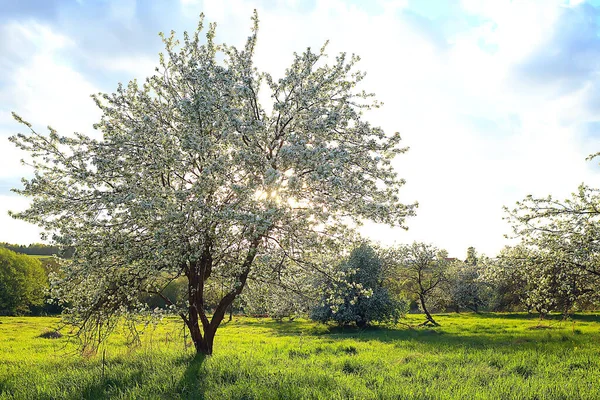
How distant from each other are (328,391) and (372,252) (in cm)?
3035

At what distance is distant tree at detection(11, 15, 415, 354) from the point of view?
1073cm

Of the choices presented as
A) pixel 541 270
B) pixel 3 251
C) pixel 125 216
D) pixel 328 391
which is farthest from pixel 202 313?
pixel 3 251

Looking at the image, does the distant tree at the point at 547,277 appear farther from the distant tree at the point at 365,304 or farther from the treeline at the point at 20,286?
the treeline at the point at 20,286

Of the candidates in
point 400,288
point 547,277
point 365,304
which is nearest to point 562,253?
point 547,277

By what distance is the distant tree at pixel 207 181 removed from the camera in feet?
35.2

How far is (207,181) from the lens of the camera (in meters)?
10.8

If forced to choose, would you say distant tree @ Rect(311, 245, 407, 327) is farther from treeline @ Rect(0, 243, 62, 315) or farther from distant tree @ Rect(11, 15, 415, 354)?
treeline @ Rect(0, 243, 62, 315)

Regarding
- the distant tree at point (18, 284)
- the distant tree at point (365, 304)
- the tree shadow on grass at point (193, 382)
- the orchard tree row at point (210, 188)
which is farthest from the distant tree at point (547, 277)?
the distant tree at point (18, 284)

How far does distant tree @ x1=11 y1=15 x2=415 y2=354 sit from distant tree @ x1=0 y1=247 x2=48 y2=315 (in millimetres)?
71833

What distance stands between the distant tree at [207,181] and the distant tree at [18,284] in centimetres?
7183

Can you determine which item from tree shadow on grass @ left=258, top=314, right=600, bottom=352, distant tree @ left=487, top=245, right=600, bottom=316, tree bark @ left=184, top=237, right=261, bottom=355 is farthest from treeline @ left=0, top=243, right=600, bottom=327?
tree shadow on grass @ left=258, top=314, right=600, bottom=352

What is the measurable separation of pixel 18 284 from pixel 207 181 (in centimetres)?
8611

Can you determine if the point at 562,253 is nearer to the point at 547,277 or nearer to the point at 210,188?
the point at 547,277

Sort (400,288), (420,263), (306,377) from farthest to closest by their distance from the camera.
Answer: (400,288)
(420,263)
(306,377)
